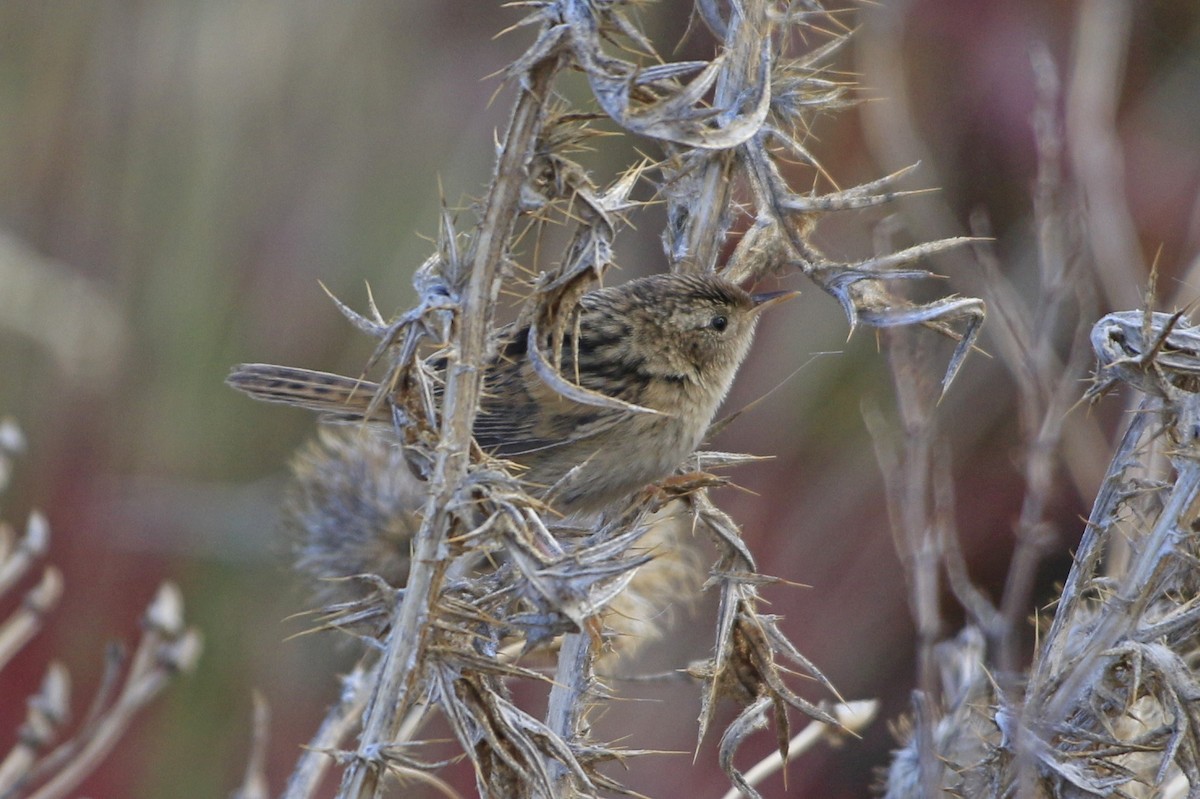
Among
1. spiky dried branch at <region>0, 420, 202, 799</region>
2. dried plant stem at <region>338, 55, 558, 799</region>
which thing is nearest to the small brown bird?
spiky dried branch at <region>0, 420, 202, 799</region>

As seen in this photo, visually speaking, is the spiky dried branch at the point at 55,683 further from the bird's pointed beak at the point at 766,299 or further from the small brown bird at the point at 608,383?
the bird's pointed beak at the point at 766,299

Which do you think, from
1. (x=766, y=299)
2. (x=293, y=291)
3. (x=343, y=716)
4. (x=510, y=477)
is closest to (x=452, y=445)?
(x=510, y=477)

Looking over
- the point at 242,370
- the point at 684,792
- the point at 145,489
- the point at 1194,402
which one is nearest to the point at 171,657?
the point at 242,370

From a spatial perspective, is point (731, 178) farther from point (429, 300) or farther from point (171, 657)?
point (171, 657)

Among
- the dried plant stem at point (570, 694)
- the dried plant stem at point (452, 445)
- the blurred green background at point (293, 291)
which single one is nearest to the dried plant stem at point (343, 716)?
the dried plant stem at point (570, 694)

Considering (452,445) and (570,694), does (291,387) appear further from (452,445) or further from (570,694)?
(452,445)

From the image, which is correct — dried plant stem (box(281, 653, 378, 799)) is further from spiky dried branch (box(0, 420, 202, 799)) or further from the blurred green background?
the blurred green background
